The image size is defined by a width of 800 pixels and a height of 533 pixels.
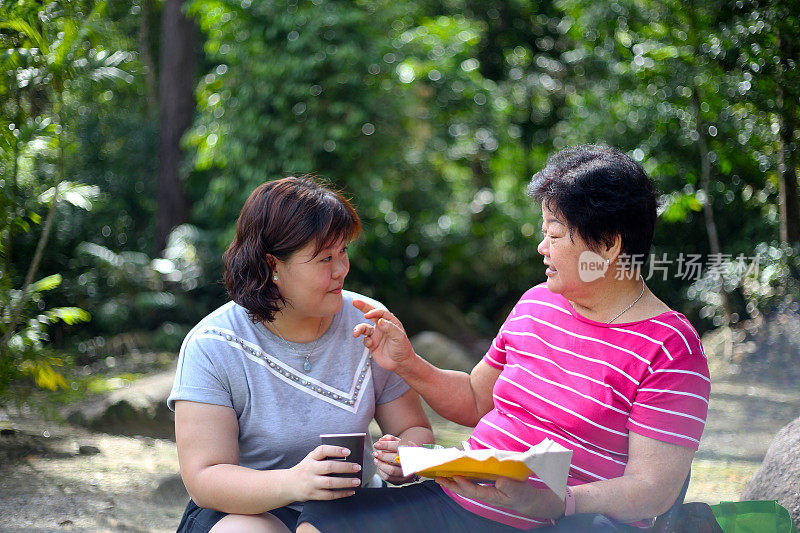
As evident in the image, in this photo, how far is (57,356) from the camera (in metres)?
4.42

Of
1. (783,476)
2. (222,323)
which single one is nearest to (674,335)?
(783,476)

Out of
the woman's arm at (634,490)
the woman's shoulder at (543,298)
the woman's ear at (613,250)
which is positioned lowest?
the woman's arm at (634,490)

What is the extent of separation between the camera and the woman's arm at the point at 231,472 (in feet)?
6.16

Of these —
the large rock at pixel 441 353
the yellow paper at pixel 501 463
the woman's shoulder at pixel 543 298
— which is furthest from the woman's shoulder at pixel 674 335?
the large rock at pixel 441 353

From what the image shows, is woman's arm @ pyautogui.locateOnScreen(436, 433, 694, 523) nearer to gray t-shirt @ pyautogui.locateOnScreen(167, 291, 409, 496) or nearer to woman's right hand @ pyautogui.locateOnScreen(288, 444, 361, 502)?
woman's right hand @ pyautogui.locateOnScreen(288, 444, 361, 502)

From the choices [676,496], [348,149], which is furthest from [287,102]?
[676,496]

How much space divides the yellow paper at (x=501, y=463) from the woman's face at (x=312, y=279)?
0.62 m

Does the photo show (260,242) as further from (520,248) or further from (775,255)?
(520,248)

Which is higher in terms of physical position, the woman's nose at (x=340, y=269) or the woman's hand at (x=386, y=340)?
the woman's nose at (x=340, y=269)

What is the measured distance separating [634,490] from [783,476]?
3.52 ft

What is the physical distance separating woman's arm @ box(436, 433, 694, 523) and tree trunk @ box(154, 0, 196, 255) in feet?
26.9

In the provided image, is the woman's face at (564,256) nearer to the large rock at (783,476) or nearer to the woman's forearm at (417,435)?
the woman's forearm at (417,435)

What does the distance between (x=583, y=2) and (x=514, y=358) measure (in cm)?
615

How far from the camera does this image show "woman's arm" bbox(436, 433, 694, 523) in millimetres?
1782
